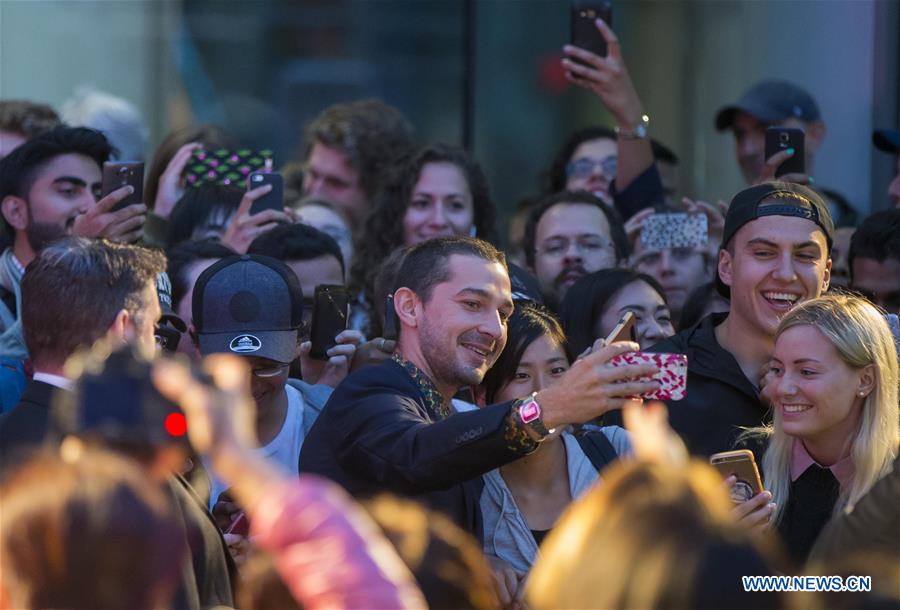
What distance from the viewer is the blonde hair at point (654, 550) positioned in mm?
1899

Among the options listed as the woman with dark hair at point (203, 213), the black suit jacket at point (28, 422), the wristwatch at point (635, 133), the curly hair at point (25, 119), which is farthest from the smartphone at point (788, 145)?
the black suit jacket at point (28, 422)

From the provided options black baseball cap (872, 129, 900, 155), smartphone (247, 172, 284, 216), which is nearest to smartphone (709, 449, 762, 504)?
smartphone (247, 172, 284, 216)

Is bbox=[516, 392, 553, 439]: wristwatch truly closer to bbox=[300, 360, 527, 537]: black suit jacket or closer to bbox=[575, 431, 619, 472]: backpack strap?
bbox=[300, 360, 527, 537]: black suit jacket

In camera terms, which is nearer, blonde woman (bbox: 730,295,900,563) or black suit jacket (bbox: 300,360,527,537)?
black suit jacket (bbox: 300,360,527,537)

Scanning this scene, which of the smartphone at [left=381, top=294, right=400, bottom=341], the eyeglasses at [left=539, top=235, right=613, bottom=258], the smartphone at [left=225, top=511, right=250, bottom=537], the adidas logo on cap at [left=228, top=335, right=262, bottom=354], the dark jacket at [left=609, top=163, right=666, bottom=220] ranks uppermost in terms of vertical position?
the dark jacket at [left=609, top=163, right=666, bottom=220]

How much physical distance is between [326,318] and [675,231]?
1858 mm

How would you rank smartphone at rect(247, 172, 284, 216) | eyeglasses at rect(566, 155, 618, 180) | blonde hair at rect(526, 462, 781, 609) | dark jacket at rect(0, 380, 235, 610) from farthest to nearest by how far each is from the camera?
1. eyeglasses at rect(566, 155, 618, 180)
2. smartphone at rect(247, 172, 284, 216)
3. dark jacket at rect(0, 380, 235, 610)
4. blonde hair at rect(526, 462, 781, 609)

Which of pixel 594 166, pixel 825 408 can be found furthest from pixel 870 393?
pixel 594 166

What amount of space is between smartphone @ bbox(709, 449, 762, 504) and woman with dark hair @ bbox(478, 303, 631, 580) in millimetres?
479

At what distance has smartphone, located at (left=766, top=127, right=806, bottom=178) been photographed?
6207 millimetres

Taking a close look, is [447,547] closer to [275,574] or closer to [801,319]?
[275,574]

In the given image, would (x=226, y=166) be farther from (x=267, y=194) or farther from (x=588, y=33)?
(x=588, y=33)

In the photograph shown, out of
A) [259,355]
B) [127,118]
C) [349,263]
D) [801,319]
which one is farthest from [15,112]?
[801,319]

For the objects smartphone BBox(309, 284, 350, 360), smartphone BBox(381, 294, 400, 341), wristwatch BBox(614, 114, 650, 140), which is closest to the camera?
smartphone BBox(381, 294, 400, 341)
